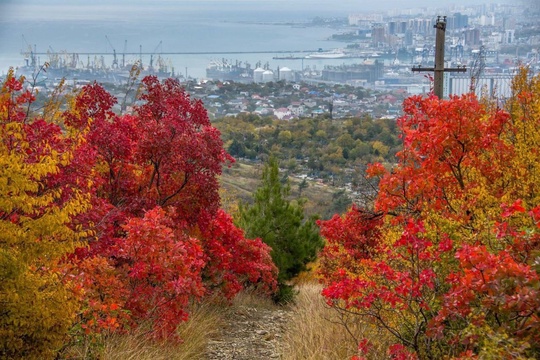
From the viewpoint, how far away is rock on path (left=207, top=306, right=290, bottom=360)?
27.8ft

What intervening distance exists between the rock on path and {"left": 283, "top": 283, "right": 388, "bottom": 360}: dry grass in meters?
0.34

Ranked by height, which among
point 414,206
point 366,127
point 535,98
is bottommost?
point 366,127

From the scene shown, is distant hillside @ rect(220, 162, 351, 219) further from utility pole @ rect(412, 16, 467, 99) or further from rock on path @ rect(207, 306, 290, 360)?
utility pole @ rect(412, 16, 467, 99)

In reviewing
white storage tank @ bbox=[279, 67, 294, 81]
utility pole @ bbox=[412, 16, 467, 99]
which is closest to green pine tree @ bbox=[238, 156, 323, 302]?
utility pole @ bbox=[412, 16, 467, 99]

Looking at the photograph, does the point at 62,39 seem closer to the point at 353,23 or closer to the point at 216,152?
the point at 353,23

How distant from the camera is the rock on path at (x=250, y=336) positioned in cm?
847

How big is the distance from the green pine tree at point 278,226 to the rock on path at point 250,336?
153cm

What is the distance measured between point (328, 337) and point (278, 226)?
5.84m

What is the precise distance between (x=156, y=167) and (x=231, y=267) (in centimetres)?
230

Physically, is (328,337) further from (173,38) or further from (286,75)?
(173,38)

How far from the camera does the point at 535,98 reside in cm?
759

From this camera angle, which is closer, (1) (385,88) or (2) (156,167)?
(2) (156,167)

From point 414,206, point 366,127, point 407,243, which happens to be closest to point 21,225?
point 407,243

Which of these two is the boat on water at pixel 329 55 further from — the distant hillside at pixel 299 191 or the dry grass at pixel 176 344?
the dry grass at pixel 176 344
